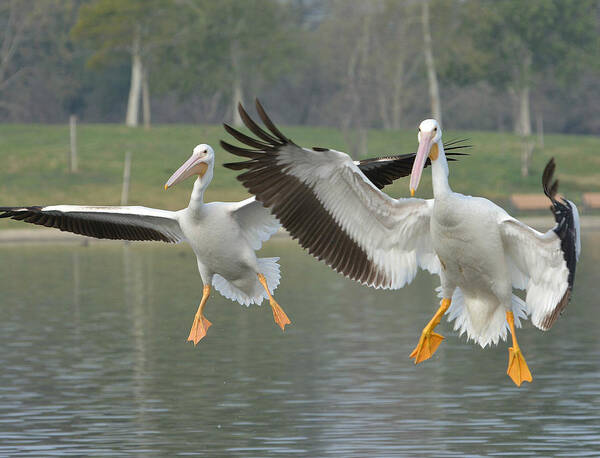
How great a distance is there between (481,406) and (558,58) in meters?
61.9

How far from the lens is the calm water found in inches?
629

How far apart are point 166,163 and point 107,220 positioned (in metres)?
47.6

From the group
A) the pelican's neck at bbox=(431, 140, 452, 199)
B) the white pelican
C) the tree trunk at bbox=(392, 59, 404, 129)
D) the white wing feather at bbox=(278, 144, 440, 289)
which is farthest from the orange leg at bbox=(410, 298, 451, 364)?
the tree trunk at bbox=(392, 59, 404, 129)

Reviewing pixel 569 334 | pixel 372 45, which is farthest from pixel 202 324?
pixel 372 45

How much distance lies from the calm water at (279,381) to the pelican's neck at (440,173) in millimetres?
4703

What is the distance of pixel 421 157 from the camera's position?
10.4 metres

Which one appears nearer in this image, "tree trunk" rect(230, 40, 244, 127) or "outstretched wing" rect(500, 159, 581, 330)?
"outstretched wing" rect(500, 159, 581, 330)

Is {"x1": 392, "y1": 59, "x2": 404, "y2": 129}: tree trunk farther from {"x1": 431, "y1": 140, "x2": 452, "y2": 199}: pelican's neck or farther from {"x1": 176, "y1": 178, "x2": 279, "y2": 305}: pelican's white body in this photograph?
{"x1": 431, "y1": 140, "x2": 452, "y2": 199}: pelican's neck

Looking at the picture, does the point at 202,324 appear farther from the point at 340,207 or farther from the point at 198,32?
the point at 198,32

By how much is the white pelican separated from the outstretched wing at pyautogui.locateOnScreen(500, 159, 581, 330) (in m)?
2.45

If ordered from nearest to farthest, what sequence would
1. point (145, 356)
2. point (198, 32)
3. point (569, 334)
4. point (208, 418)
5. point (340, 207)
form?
point (340, 207) → point (208, 418) → point (145, 356) → point (569, 334) → point (198, 32)

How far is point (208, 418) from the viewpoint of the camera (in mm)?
17469

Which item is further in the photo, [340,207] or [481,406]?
[481,406]

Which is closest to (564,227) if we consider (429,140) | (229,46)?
(429,140)
